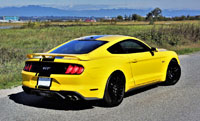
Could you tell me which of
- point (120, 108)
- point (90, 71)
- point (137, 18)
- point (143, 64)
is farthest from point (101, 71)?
point (137, 18)

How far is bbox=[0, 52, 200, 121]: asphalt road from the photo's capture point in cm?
550

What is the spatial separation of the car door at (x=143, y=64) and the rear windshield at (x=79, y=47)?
0.66 meters

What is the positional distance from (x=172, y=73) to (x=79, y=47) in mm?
3133

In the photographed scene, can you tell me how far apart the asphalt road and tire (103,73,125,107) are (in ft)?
0.41

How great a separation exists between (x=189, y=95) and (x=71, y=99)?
2.95 meters

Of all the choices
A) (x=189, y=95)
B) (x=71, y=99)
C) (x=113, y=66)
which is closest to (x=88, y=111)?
(x=71, y=99)

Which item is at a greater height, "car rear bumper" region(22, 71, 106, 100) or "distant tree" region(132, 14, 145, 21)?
"car rear bumper" region(22, 71, 106, 100)

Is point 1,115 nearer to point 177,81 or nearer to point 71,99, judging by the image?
point 71,99

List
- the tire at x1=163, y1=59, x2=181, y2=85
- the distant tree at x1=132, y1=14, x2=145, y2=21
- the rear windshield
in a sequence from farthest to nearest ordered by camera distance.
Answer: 1. the distant tree at x1=132, y1=14, x2=145, y2=21
2. the tire at x1=163, y1=59, x2=181, y2=85
3. the rear windshield

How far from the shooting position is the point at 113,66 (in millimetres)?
6223

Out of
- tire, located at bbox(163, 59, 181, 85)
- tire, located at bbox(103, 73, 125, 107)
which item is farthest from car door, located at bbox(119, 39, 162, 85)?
tire, located at bbox(163, 59, 181, 85)

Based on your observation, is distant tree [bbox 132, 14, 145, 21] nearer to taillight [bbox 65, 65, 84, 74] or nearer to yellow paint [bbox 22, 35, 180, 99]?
yellow paint [bbox 22, 35, 180, 99]

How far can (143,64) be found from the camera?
7145 mm

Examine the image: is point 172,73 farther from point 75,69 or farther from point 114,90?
point 75,69
